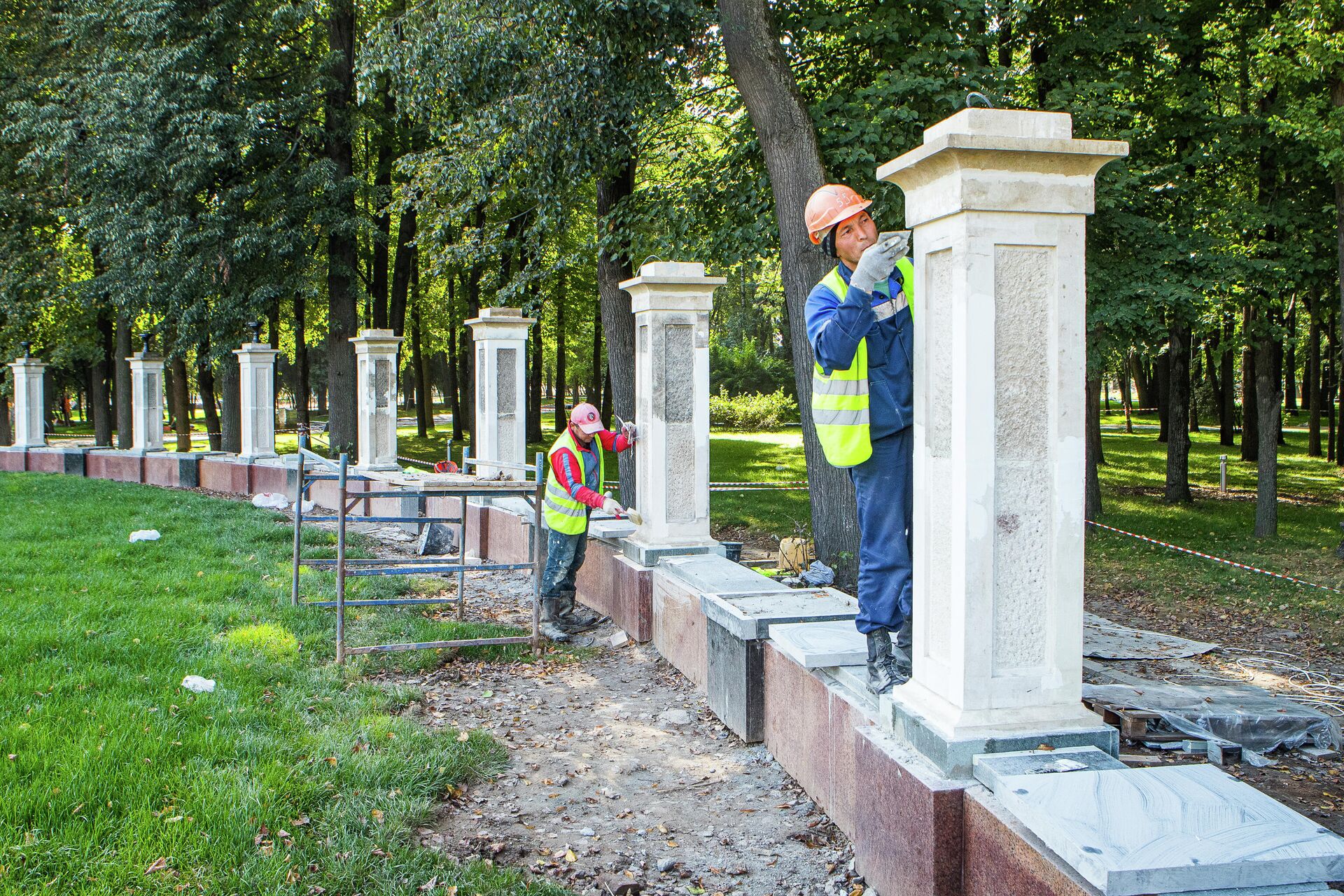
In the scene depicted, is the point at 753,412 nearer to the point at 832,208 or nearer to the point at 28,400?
the point at 28,400

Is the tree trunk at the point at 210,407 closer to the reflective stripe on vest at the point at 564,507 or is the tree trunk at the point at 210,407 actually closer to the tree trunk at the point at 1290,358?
the reflective stripe on vest at the point at 564,507

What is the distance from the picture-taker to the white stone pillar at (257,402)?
58.6 ft

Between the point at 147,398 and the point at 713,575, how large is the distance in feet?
55.6

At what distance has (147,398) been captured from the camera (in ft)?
65.4

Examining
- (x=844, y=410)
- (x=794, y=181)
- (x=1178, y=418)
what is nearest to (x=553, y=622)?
(x=794, y=181)

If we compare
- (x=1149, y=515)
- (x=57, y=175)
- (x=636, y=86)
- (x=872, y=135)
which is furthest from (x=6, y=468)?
(x=1149, y=515)

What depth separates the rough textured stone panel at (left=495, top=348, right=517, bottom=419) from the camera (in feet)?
38.9

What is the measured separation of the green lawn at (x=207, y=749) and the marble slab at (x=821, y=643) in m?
1.44

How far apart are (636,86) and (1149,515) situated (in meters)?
9.09

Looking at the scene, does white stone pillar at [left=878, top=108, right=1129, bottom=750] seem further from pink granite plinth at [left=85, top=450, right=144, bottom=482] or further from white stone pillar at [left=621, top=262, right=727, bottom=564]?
pink granite plinth at [left=85, top=450, right=144, bottom=482]

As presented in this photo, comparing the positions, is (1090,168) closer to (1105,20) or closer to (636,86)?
(636,86)

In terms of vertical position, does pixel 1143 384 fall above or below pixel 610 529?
above

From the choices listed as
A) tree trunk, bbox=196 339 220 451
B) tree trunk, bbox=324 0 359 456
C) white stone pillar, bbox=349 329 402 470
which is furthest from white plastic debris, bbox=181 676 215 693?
tree trunk, bbox=196 339 220 451

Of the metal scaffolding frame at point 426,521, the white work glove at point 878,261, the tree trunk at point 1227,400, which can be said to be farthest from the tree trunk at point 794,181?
the tree trunk at point 1227,400
